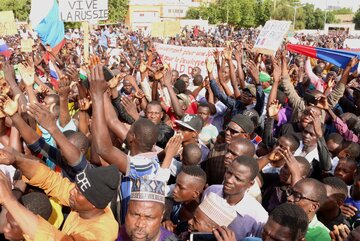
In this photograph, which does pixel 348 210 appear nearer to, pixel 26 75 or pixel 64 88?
pixel 64 88

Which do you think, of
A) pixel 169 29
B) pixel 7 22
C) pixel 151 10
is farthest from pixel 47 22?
pixel 151 10

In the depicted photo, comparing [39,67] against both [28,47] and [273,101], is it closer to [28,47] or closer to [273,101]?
[28,47]

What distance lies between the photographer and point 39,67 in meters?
9.65

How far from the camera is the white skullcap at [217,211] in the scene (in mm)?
2730

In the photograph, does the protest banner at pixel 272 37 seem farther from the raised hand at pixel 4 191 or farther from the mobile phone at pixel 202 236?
the raised hand at pixel 4 191

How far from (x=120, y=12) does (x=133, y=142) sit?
46.1 meters

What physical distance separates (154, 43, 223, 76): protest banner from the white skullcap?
7.18 meters

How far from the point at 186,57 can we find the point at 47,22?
3.32 metres

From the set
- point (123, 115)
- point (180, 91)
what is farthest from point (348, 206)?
point (180, 91)

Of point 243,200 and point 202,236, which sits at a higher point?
point 202,236

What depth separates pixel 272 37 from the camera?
753cm

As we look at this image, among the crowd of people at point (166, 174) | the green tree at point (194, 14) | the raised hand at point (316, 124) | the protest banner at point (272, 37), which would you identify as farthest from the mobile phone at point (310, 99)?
the green tree at point (194, 14)

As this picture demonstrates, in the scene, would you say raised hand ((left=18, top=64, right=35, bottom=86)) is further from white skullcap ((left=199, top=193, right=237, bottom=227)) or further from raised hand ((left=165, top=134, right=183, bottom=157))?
white skullcap ((left=199, top=193, right=237, bottom=227))

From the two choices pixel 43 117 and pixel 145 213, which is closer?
pixel 145 213
